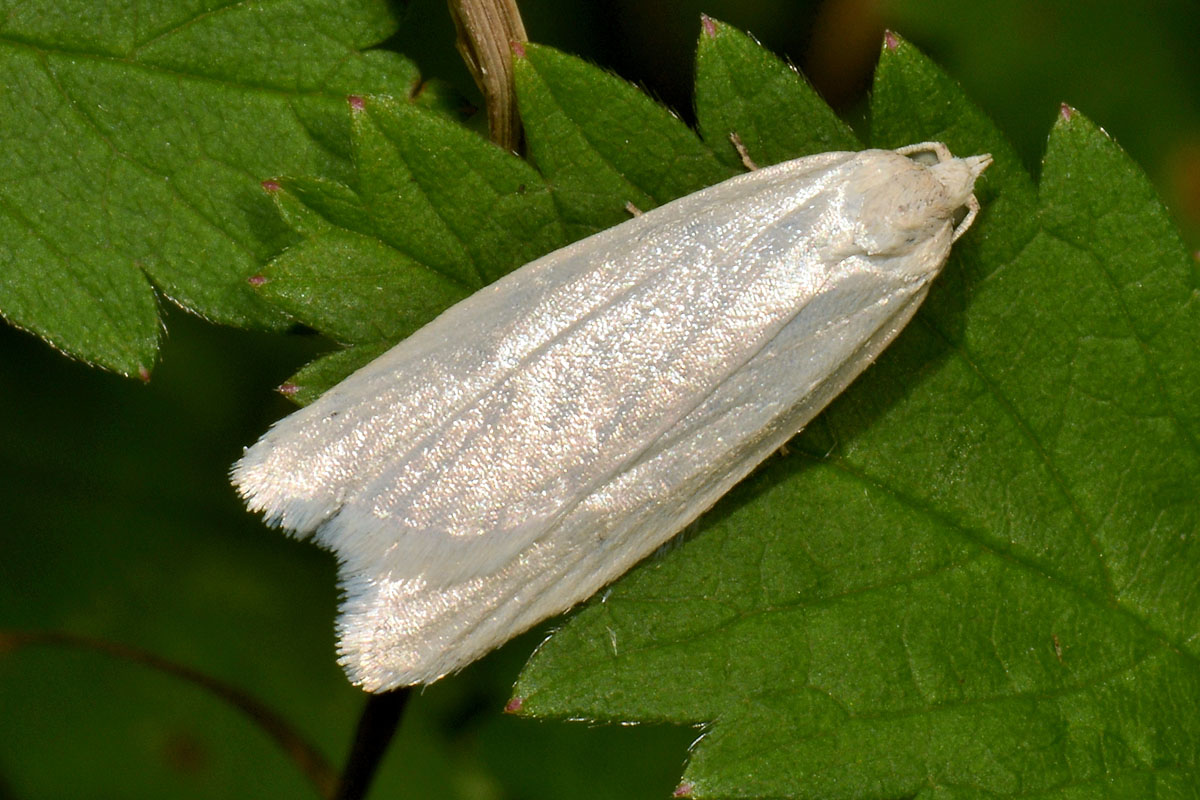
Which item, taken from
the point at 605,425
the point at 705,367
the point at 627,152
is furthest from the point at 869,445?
the point at 627,152

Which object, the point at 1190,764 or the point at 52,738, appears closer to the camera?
the point at 1190,764

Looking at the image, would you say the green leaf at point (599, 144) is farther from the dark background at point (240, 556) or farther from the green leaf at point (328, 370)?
the dark background at point (240, 556)

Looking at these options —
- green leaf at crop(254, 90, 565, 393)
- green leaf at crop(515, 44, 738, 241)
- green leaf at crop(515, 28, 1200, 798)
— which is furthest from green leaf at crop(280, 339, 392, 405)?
green leaf at crop(515, 28, 1200, 798)

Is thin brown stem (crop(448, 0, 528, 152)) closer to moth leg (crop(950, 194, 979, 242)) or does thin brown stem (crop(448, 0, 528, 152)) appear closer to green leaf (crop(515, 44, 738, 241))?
green leaf (crop(515, 44, 738, 241))

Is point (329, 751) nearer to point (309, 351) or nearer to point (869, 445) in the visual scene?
point (309, 351)

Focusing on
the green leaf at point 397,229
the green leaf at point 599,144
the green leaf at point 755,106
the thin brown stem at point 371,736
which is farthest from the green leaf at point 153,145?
the thin brown stem at point 371,736

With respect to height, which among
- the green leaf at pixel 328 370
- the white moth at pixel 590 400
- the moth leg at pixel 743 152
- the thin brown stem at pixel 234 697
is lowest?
the thin brown stem at pixel 234 697

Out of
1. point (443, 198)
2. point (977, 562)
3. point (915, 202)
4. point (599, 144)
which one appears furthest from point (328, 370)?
point (977, 562)
